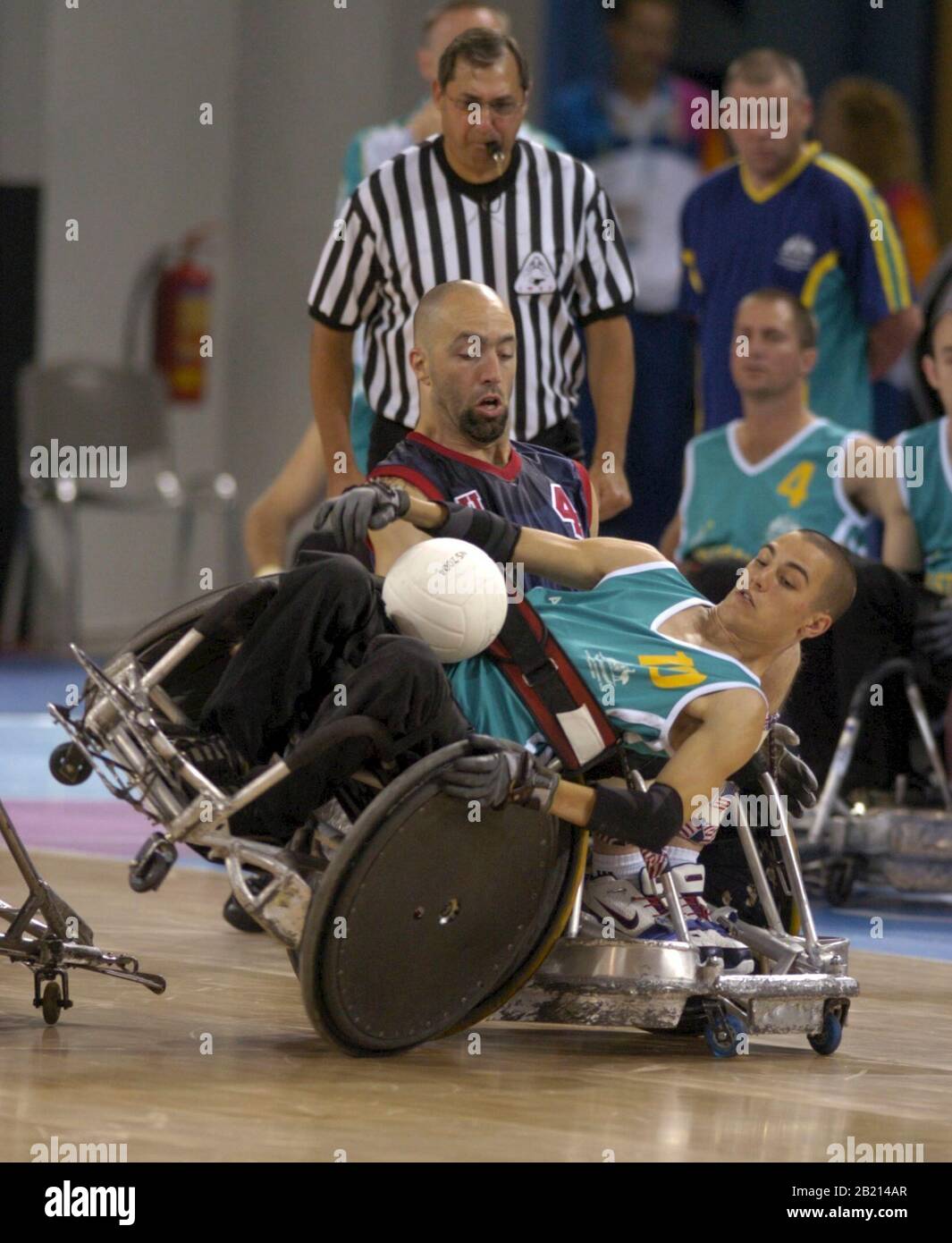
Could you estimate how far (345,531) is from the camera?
3932mm

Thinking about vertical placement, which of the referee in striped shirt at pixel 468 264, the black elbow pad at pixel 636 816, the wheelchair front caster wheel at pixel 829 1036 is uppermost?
the referee in striped shirt at pixel 468 264

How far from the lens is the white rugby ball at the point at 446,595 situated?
395 centimetres

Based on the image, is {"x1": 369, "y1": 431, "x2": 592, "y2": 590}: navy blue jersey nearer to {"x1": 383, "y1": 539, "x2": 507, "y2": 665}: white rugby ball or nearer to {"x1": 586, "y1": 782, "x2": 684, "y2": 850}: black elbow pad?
{"x1": 383, "y1": 539, "x2": 507, "y2": 665}: white rugby ball

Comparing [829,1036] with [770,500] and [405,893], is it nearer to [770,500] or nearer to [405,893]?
[405,893]

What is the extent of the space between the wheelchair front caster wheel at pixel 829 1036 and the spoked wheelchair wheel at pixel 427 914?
0.56 m

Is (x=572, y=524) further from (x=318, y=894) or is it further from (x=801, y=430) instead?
(x=801, y=430)

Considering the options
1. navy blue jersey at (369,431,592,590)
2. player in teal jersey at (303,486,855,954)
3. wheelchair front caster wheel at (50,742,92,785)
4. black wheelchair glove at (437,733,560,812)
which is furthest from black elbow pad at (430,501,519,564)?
wheelchair front caster wheel at (50,742,92,785)

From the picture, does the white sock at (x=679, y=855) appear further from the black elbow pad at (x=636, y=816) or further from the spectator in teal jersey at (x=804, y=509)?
the spectator in teal jersey at (x=804, y=509)

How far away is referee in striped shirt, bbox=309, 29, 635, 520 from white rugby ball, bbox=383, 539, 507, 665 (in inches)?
58.1

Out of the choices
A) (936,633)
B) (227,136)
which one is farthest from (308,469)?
(227,136)

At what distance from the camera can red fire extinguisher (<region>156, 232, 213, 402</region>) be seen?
39.9 ft

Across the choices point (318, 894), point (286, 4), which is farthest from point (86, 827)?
point (286, 4)

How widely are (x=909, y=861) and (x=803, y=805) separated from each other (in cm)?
163

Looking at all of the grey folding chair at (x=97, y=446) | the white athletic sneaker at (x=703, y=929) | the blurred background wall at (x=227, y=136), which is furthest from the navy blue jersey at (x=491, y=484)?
the blurred background wall at (x=227, y=136)
